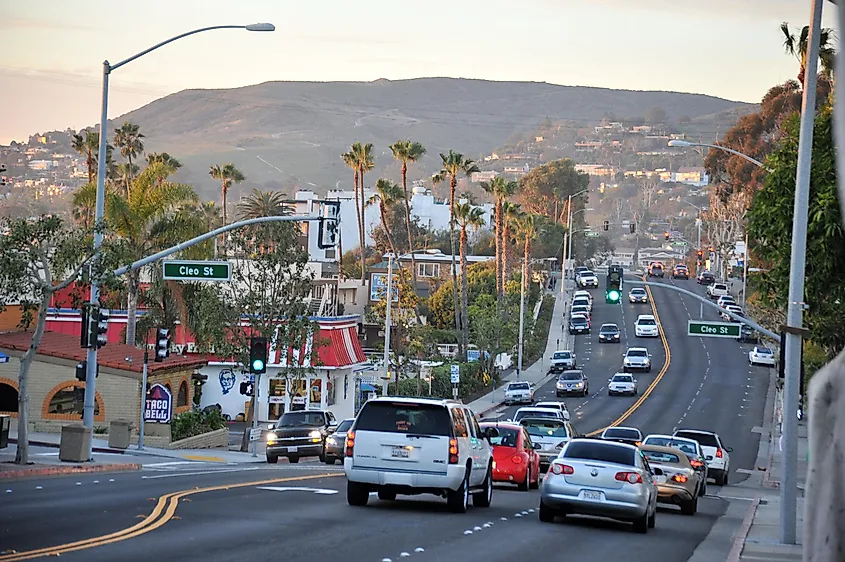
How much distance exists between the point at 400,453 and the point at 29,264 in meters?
11.8

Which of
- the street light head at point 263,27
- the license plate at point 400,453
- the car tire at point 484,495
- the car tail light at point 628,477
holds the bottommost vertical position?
the car tire at point 484,495

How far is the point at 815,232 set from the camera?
1061 inches

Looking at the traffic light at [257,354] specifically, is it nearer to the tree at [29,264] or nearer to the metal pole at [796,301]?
the tree at [29,264]

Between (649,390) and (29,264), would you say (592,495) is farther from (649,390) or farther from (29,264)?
(649,390)

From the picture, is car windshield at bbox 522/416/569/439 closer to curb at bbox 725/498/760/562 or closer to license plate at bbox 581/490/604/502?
curb at bbox 725/498/760/562

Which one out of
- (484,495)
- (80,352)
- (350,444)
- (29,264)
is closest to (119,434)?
(80,352)

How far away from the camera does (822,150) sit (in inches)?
1102

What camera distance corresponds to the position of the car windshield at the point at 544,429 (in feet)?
118

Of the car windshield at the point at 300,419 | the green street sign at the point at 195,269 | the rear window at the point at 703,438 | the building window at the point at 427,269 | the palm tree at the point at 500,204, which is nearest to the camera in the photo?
the green street sign at the point at 195,269

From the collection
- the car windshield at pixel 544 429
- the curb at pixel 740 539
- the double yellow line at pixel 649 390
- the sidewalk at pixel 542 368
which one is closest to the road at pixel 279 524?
the curb at pixel 740 539

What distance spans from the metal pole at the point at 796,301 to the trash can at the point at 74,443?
1761cm

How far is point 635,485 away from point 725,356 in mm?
79577

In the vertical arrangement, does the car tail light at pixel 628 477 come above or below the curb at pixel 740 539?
above

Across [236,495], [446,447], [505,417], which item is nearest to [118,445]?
[236,495]
